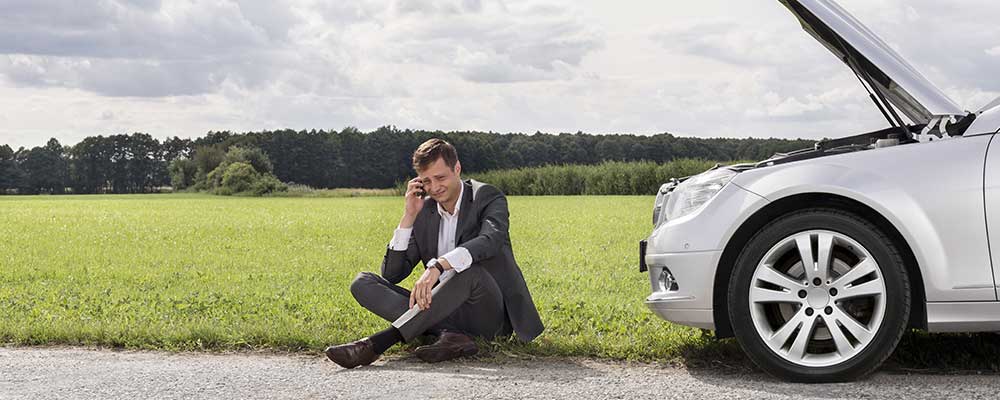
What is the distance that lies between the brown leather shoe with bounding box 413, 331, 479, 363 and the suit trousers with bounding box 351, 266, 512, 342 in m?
0.10

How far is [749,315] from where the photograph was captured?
17.7 ft

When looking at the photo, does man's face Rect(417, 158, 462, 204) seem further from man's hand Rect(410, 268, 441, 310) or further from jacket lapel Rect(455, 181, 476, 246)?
man's hand Rect(410, 268, 441, 310)

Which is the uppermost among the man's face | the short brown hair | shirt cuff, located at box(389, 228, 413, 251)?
the short brown hair

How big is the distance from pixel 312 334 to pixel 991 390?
406 centimetres

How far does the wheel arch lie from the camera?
17.4 ft

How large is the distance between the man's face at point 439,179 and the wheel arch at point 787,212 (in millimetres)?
1679

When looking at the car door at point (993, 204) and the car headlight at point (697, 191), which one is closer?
the car door at point (993, 204)

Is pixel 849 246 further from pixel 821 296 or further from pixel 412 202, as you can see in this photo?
pixel 412 202

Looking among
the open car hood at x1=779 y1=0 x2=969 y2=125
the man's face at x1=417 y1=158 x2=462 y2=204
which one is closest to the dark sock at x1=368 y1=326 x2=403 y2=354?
the man's face at x1=417 y1=158 x2=462 y2=204

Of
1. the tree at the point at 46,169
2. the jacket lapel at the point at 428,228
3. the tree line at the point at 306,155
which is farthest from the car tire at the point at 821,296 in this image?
the tree at the point at 46,169

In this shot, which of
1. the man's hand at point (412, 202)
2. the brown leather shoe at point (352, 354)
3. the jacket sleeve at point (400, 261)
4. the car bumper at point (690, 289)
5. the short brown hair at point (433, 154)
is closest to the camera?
the car bumper at point (690, 289)

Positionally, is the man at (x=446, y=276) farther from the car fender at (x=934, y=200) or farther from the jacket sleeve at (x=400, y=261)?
the car fender at (x=934, y=200)

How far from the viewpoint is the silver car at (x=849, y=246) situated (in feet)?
A: 17.0

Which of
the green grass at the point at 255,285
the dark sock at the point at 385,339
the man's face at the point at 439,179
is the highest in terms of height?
the man's face at the point at 439,179
